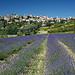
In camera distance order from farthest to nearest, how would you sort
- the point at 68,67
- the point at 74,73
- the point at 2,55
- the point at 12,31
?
the point at 12,31 → the point at 2,55 → the point at 68,67 → the point at 74,73

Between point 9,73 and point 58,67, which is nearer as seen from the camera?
point 58,67

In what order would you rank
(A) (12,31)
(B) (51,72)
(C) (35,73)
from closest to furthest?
(B) (51,72), (C) (35,73), (A) (12,31)

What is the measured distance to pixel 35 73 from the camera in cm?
346

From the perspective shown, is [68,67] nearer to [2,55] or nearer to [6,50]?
[2,55]

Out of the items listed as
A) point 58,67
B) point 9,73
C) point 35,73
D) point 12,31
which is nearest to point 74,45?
point 35,73

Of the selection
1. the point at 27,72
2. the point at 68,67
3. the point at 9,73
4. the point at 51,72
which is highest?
the point at 68,67

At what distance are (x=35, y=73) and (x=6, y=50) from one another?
3.49 meters

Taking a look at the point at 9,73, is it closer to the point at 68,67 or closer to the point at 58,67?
the point at 58,67

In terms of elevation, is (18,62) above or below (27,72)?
above

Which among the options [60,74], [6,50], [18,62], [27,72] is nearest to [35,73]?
[27,72]

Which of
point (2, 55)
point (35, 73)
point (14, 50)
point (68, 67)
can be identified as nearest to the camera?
point (68, 67)

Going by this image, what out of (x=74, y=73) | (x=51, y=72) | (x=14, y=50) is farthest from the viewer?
(x=14, y=50)

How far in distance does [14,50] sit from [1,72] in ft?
15.1

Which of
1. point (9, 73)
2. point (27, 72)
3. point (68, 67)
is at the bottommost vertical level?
point (27, 72)
